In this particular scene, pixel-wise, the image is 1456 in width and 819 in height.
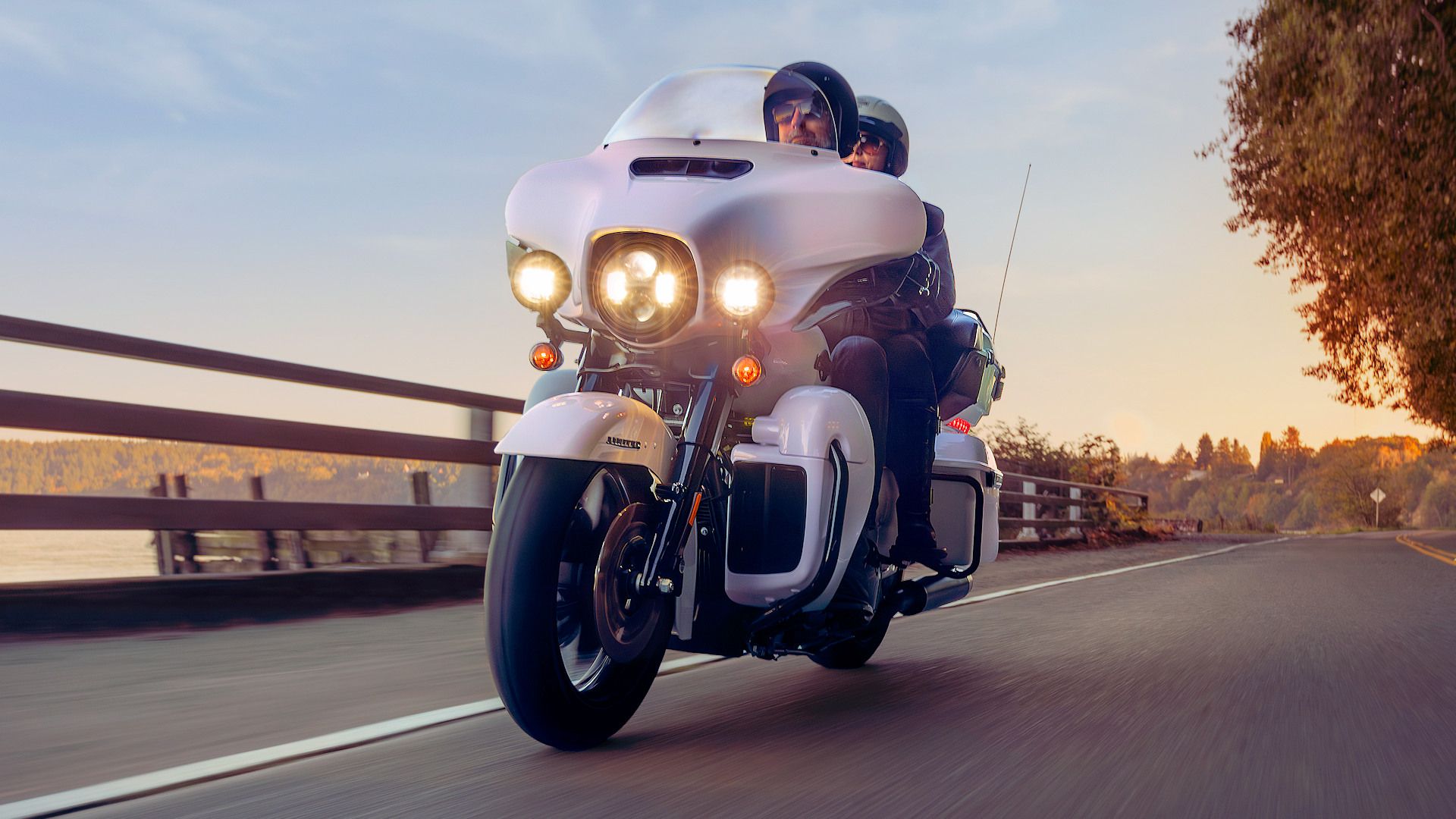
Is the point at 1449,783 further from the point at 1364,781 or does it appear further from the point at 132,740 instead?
the point at 132,740

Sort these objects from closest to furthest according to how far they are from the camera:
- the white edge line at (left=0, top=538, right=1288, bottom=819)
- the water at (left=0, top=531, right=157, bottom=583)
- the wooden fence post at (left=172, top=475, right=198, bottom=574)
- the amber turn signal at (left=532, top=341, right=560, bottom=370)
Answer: the white edge line at (left=0, top=538, right=1288, bottom=819) < the amber turn signal at (left=532, top=341, right=560, bottom=370) < the water at (left=0, top=531, right=157, bottom=583) < the wooden fence post at (left=172, top=475, right=198, bottom=574)

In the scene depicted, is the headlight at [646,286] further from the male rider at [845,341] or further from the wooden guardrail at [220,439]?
the wooden guardrail at [220,439]

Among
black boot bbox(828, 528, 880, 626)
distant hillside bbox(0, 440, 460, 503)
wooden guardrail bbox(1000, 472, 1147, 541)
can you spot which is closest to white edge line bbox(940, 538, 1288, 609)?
wooden guardrail bbox(1000, 472, 1147, 541)

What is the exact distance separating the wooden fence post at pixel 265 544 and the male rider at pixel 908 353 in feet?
10.4

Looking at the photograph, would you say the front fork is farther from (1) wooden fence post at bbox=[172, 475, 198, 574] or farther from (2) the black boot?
(1) wooden fence post at bbox=[172, 475, 198, 574]

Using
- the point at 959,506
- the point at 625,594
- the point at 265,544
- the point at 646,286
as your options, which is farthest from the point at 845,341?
the point at 265,544

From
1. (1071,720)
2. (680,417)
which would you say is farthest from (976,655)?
(680,417)

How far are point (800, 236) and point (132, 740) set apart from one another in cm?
225

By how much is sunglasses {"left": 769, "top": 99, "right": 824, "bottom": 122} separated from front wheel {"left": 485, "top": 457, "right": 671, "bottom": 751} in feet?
4.01

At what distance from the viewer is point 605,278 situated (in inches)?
138

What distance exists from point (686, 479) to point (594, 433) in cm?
38

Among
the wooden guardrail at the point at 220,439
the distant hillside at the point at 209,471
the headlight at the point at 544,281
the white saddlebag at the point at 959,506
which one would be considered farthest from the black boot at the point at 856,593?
the distant hillside at the point at 209,471

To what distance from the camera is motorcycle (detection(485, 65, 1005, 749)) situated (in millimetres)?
3180

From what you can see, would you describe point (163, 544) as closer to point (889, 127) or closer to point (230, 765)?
point (230, 765)
